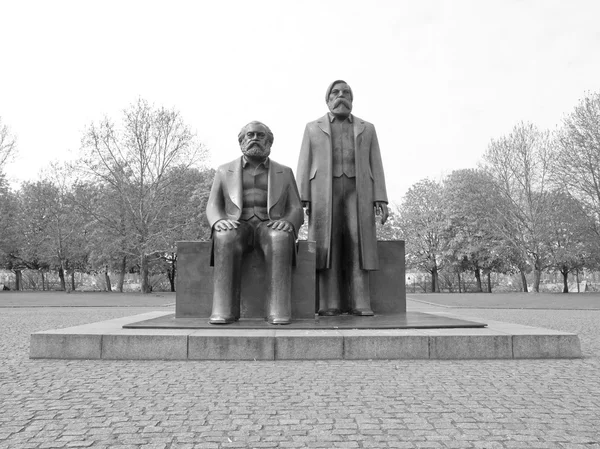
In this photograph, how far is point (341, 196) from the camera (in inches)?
358

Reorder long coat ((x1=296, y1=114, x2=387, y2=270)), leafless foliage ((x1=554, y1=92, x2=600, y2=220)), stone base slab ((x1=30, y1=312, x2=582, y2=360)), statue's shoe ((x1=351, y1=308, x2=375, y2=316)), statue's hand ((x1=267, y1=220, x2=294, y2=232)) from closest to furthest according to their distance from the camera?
stone base slab ((x1=30, y1=312, x2=582, y2=360)) < statue's hand ((x1=267, y1=220, x2=294, y2=232)) < statue's shoe ((x1=351, y1=308, x2=375, y2=316)) < long coat ((x1=296, y1=114, x2=387, y2=270)) < leafless foliage ((x1=554, y1=92, x2=600, y2=220))

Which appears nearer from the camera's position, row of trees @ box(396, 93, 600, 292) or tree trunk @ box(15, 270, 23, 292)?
row of trees @ box(396, 93, 600, 292)

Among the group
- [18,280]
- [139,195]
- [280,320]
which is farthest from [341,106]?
[18,280]

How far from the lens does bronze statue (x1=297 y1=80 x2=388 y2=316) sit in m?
8.89

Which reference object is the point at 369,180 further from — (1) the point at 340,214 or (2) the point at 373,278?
(2) the point at 373,278

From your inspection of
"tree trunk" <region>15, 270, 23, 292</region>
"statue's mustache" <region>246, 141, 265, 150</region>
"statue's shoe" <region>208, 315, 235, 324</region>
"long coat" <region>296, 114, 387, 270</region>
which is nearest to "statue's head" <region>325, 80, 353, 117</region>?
"long coat" <region>296, 114, 387, 270</region>

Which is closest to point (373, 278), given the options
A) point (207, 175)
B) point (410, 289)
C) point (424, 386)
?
point (424, 386)

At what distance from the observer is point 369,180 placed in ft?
29.8

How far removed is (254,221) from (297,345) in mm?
2285

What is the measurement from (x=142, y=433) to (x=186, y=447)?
0.46 metres

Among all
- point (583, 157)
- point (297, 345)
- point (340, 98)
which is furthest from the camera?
point (583, 157)

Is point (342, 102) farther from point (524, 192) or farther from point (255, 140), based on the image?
point (524, 192)

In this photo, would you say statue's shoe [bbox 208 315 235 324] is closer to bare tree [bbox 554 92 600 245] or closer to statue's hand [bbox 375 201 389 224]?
statue's hand [bbox 375 201 389 224]

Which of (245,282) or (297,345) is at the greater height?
(245,282)
